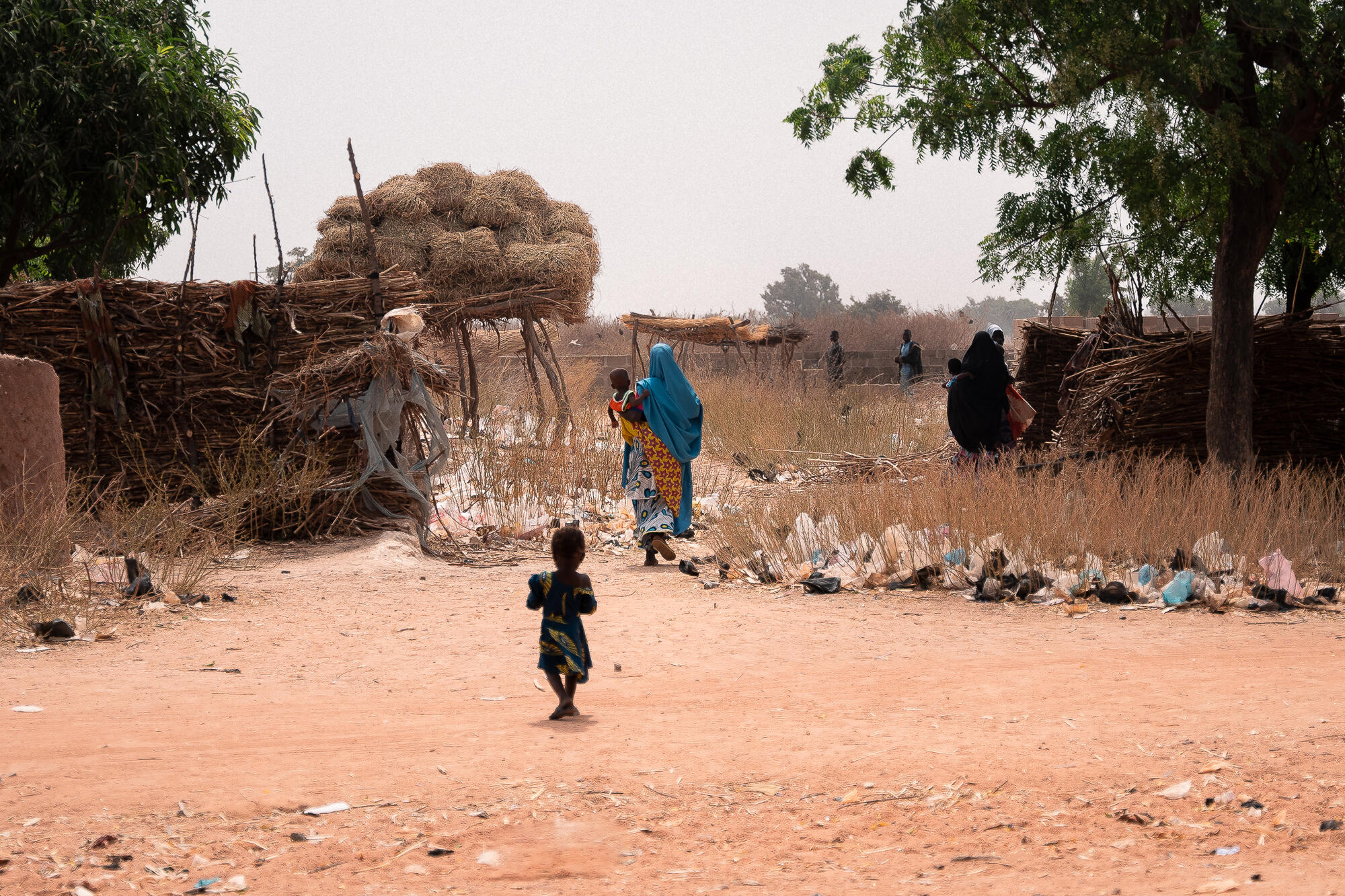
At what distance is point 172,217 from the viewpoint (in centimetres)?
1462

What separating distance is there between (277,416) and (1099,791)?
730 cm

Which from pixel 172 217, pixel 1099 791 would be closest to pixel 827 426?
pixel 172 217

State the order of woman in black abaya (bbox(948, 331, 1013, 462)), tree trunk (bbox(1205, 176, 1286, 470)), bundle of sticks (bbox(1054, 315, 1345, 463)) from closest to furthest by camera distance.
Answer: tree trunk (bbox(1205, 176, 1286, 470)) → bundle of sticks (bbox(1054, 315, 1345, 463)) → woman in black abaya (bbox(948, 331, 1013, 462))

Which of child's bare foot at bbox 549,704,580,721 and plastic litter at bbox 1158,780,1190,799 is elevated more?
child's bare foot at bbox 549,704,580,721

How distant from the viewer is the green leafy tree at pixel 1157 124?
754cm

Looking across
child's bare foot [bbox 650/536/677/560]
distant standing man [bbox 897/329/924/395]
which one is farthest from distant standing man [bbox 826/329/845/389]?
child's bare foot [bbox 650/536/677/560]

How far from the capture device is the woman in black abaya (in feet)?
31.1

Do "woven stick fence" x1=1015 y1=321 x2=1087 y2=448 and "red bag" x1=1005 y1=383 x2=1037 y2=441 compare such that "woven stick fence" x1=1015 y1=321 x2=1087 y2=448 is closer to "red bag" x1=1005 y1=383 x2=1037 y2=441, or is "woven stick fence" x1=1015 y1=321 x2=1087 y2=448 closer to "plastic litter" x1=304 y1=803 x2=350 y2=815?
"red bag" x1=1005 y1=383 x2=1037 y2=441

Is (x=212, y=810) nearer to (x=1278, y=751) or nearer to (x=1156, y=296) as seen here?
(x=1278, y=751)

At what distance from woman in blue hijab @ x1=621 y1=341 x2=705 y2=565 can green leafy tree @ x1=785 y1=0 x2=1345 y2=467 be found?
2873mm

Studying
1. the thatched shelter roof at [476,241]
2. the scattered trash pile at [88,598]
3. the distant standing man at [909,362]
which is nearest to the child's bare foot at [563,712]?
the scattered trash pile at [88,598]

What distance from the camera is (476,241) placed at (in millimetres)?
15312

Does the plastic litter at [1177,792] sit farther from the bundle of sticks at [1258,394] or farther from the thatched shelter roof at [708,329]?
the thatched shelter roof at [708,329]

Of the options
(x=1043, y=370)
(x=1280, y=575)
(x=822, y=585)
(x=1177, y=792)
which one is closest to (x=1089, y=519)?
(x=1280, y=575)
